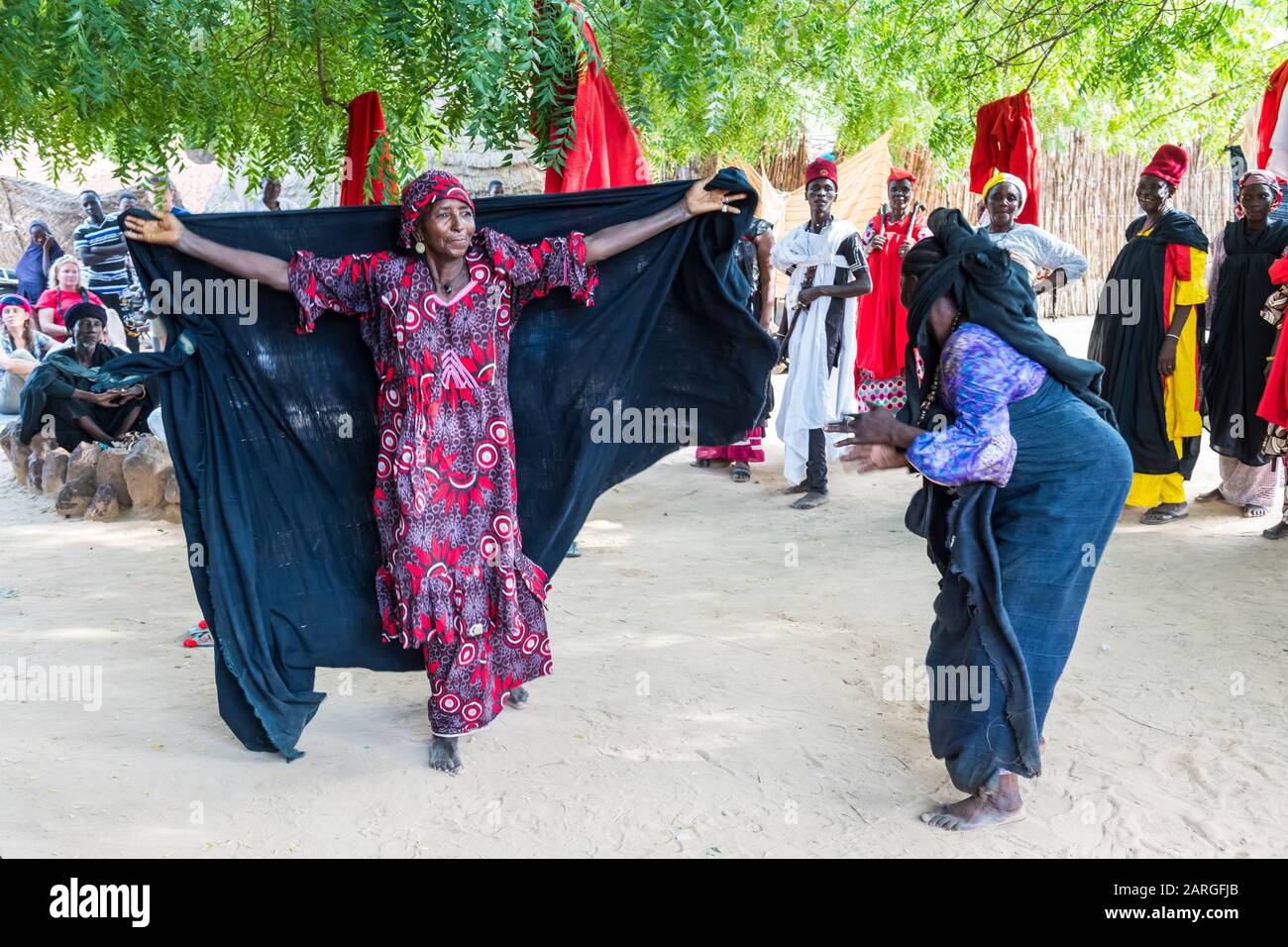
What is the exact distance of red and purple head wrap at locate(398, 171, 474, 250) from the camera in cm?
354

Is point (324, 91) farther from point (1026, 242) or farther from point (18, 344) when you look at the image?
point (18, 344)

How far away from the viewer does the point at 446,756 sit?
3711mm

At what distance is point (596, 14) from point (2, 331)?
8423 millimetres

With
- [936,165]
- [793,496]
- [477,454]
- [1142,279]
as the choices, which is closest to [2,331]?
[793,496]

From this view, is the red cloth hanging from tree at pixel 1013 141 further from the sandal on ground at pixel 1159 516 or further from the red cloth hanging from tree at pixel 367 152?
the red cloth hanging from tree at pixel 367 152

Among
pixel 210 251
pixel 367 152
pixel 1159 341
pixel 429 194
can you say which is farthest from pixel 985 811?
pixel 1159 341

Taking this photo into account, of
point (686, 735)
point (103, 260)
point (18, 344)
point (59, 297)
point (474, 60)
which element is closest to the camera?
point (474, 60)

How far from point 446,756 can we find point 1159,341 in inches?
219

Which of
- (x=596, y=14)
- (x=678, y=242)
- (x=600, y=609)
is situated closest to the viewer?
(x=678, y=242)

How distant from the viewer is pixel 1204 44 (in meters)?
6.06

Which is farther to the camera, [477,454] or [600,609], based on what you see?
[600,609]

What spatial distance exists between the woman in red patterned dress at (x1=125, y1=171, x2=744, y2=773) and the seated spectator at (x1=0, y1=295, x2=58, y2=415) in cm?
808
